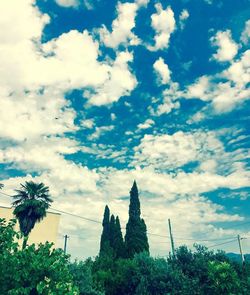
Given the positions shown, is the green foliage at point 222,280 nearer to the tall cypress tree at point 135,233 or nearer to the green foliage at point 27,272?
the tall cypress tree at point 135,233

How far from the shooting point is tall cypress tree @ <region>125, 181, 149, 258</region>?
156 ft

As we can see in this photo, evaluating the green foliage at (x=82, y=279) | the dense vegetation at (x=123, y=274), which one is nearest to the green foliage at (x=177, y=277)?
the dense vegetation at (x=123, y=274)

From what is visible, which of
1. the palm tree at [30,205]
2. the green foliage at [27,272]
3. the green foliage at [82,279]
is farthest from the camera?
the palm tree at [30,205]

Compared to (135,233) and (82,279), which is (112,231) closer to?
(135,233)

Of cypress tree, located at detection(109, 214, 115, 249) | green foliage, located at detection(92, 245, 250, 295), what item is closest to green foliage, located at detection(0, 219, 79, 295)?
green foliage, located at detection(92, 245, 250, 295)

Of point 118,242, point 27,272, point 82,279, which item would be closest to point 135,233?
point 118,242

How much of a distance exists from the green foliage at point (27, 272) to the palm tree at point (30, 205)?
26.7 metres

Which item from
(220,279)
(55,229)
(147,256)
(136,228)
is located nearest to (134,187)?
(136,228)

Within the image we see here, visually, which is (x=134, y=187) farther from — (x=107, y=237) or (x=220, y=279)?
(x=220, y=279)

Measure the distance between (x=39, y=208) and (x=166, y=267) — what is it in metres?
19.6

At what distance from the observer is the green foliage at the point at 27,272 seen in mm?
14117

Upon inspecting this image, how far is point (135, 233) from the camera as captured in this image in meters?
48.4

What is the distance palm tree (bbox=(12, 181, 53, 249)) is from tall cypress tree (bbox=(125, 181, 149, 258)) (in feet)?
47.1

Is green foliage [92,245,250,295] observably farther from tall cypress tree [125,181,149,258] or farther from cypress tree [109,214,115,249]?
cypress tree [109,214,115,249]
